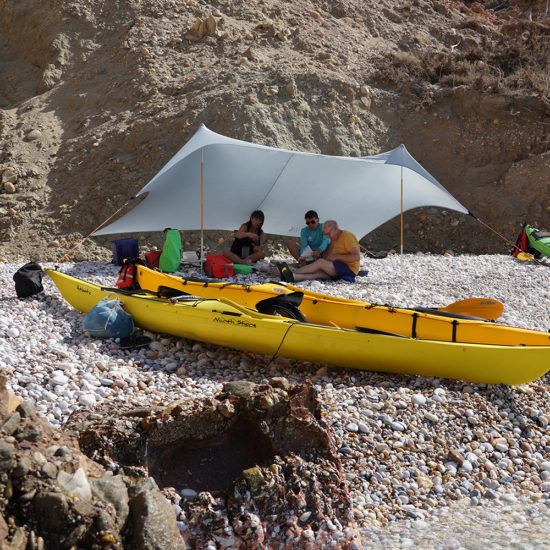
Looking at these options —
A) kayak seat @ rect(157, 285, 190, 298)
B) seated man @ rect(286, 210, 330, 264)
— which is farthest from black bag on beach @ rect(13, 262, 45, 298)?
seated man @ rect(286, 210, 330, 264)

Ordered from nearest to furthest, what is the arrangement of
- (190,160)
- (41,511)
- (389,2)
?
(41,511), (190,160), (389,2)

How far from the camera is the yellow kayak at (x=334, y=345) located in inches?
182

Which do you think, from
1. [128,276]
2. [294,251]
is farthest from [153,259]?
[294,251]

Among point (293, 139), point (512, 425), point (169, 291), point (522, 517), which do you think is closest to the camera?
point (522, 517)

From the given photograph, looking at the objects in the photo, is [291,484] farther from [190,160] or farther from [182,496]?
[190,160]

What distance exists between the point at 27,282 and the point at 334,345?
377cm

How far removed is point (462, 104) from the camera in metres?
15.6

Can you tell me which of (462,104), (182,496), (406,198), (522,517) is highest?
(462,104)

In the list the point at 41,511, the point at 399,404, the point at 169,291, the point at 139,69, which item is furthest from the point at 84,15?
the point at 41,511

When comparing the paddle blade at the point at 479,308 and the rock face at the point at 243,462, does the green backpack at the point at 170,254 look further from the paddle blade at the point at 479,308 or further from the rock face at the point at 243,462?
the rock face at the point at 243,462

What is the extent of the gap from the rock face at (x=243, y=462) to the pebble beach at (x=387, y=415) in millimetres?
206

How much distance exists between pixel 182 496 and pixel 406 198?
8356 mm

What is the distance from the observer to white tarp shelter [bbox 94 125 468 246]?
9.35m

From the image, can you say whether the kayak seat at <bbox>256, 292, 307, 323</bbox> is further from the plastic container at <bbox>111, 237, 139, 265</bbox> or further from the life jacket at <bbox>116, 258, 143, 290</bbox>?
the plastic container at <bbox>111, 237, 139, 265</bbox>
